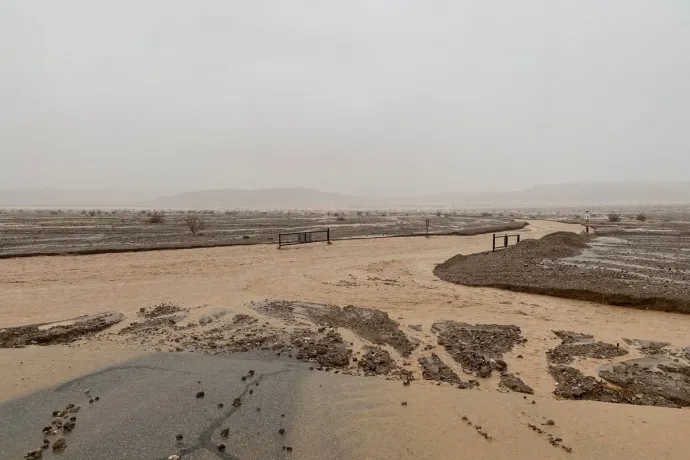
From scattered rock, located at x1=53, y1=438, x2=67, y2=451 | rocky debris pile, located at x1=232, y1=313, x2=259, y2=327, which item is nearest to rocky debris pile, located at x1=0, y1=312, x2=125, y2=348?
rocky debris pile, located at x1=232, y1=313, x2=259, y2=327

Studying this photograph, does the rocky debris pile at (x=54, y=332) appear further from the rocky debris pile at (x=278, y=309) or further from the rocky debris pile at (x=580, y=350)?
the rocky debris pile at (x=580, y=350)

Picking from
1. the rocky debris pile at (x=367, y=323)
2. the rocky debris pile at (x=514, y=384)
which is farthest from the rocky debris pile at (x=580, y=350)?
the rocky debris pile at (x=367, y=323)

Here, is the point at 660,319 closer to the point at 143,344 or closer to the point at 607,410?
the point at 607,410

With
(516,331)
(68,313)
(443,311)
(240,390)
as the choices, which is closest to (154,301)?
(68,313)

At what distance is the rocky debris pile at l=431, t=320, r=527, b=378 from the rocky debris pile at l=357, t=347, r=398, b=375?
1.38 m

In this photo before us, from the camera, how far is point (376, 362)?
746cm

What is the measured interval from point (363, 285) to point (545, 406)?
9.08 meters

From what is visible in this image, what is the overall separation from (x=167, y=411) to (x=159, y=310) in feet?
19.5

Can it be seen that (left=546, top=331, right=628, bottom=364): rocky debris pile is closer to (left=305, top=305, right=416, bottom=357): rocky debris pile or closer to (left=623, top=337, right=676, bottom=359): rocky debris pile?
(left=623, top=337, right=676, bottom=359): rocky debris pile

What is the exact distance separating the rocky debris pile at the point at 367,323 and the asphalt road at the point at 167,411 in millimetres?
2173

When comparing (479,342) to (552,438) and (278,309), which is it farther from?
(278,309)

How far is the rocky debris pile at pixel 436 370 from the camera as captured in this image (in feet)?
22.4

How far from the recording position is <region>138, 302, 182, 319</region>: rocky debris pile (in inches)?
419

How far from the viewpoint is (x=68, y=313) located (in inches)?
430
